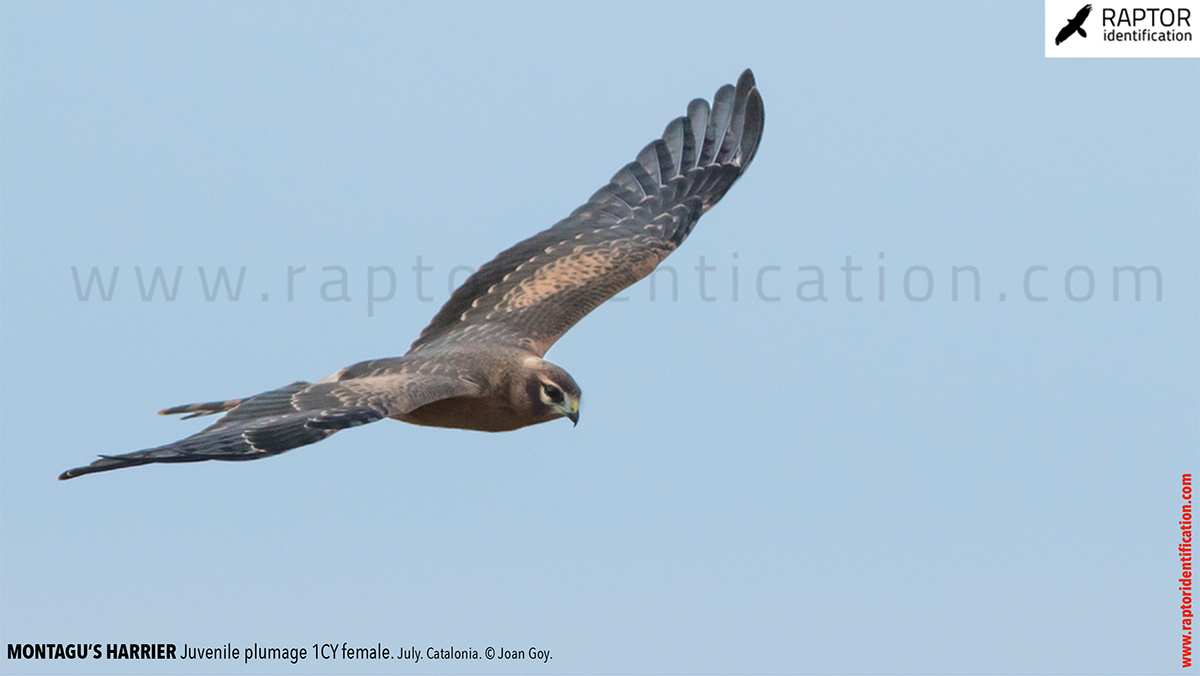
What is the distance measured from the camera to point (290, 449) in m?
8.14

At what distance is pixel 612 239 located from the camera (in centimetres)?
1172

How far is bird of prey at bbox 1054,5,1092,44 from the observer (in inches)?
459

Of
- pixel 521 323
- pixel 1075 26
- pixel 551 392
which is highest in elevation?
pixel 1075 26

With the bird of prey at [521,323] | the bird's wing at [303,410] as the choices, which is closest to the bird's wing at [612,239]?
the bird of prey at [521,323]

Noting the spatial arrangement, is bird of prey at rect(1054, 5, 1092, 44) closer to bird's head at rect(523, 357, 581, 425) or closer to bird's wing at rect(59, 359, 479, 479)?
bird's head at rect(523, 357, 581, 425)

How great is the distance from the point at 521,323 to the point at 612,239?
133cm

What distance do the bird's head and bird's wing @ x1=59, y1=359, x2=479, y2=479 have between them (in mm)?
421

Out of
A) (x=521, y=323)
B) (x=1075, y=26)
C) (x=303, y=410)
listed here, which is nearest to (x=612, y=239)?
(x=521, y=323)

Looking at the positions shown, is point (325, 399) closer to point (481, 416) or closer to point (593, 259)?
point (481, 416)

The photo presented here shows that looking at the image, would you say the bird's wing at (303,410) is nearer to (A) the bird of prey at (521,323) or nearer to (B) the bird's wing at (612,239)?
(A) the bird of prey at (521,323)

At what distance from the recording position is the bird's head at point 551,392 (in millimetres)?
9625

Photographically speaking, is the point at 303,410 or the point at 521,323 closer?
the point at 303,410

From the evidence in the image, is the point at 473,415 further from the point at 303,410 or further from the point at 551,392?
the point at 303,410

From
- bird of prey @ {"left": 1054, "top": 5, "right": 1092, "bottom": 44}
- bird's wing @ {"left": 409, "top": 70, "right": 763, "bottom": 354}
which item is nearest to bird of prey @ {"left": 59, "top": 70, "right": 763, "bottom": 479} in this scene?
bird's wing @ {"left": 409, "top": 70, "right": 763, "bottom": 354}
